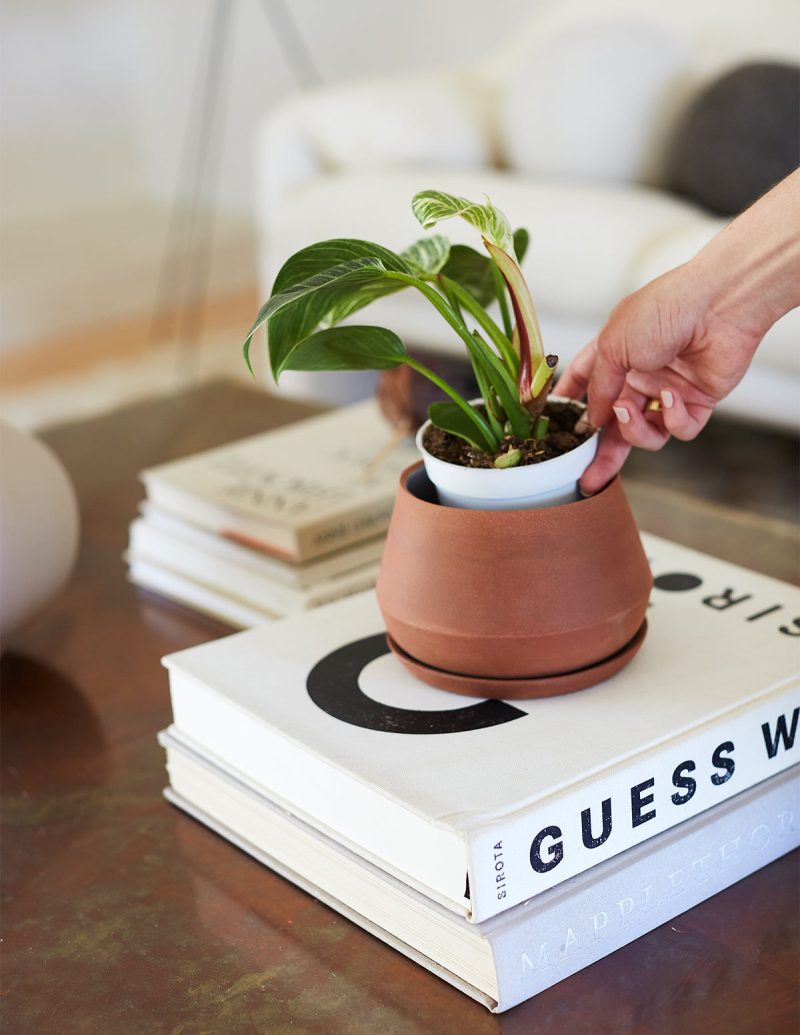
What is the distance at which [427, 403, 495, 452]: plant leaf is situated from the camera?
671mm

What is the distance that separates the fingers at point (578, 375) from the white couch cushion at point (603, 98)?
1748mm

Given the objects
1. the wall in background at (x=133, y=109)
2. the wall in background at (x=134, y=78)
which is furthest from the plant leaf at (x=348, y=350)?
the wall in background at (x=134, y=78)

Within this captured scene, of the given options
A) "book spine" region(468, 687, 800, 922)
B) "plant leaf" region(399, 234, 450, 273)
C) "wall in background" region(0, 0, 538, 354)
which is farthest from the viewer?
"wall in background" region(0, 0, 538, 354)

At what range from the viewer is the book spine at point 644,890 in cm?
55

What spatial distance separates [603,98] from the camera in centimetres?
240

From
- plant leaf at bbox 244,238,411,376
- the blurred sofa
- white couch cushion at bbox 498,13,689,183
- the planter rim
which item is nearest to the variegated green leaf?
plant leaf at bbox 244,238,411,376

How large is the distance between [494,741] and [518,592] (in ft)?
0.24

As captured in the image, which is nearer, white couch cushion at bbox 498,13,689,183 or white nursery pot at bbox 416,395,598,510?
white nursery pot at bbox 416,395,598,510

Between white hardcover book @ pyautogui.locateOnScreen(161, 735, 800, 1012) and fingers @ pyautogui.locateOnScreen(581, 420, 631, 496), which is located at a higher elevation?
fingers @ pyautogui.locateOnScreen(581, 420, 631, 496)

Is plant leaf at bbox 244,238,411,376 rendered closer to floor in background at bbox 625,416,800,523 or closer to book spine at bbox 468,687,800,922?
book spine at bbox 468,687,800,922

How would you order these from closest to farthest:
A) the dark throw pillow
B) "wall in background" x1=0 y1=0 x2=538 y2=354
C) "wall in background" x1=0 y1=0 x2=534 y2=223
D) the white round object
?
the white round object, the dark throw pillow, "wall in background" x1=0 y1=0 x2=538 y2=354, "wall in background" x1=0 y1=0 x2=534 y2=223

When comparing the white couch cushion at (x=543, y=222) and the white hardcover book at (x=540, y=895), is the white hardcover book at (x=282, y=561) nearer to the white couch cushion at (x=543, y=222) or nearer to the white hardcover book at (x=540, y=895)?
the white hardcover book at (x=540, y=895)

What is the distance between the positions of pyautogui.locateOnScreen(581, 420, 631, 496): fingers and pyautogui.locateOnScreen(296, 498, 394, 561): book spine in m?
0.30

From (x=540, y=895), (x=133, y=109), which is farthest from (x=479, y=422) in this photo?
(x=133, y=109)
